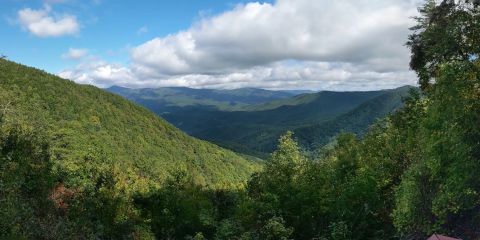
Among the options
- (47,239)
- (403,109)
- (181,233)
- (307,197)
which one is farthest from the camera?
(181,233)

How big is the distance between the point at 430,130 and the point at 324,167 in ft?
66.3

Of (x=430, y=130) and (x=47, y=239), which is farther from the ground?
(x=430, y=130)

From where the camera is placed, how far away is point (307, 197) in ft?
120

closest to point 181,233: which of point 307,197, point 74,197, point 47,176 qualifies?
point 74,197

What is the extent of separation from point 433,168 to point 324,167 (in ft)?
68.8

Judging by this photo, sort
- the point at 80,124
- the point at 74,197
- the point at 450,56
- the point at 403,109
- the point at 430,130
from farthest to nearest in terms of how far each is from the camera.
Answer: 1. the point at 80,124
2. the point at 74,197
3. the point at 403,109
4. the point at 450,56
5. the point at 430,130

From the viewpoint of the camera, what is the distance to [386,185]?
35.7m

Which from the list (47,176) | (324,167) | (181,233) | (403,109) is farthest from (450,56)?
(47,176)

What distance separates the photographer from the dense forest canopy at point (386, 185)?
21359 mm

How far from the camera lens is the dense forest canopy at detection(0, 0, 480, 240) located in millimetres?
21359

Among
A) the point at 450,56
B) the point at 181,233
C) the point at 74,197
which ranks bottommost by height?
the point at 181,233

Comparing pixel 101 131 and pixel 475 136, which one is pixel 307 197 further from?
pixel 101 131

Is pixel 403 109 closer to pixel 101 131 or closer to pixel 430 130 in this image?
pixel 430 130

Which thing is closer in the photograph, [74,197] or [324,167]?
[324,167]
